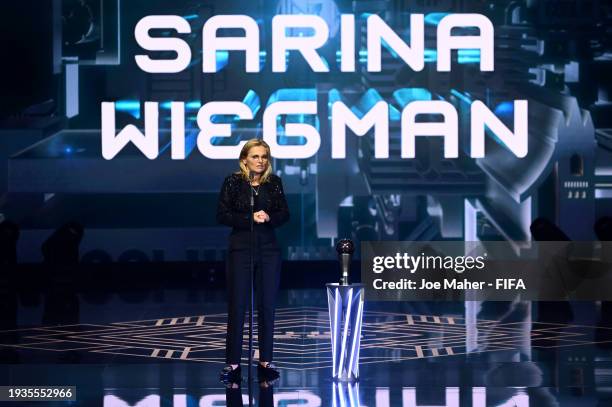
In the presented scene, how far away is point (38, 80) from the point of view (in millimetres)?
11891

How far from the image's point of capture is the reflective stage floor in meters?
5.39

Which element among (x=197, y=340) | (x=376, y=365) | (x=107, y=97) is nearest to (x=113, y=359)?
(x=197, y=340)

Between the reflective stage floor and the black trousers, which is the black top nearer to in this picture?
the black trousers

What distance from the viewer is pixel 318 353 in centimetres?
696

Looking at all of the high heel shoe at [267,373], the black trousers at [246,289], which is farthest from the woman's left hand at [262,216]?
the high heel shoe at [267,373]

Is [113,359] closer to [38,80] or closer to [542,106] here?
[38,80]

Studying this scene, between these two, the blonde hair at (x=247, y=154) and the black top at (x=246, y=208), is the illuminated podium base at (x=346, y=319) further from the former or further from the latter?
the blonde hair at (x=247, y=154)

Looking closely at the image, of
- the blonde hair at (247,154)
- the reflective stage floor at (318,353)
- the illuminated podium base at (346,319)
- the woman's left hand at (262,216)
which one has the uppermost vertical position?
the blonde hair at (247,154)

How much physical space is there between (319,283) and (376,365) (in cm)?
552

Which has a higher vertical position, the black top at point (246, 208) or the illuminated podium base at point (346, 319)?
the black top at point (246, 208)

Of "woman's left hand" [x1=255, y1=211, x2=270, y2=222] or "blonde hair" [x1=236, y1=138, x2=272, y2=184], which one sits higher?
"blonde hair" [x1=236, y1=138, x2=272, y2=184]

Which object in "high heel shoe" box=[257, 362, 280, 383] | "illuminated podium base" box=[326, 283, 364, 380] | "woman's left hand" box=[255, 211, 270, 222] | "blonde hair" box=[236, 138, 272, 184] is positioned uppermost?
"blonde hair" box=[236, 138, 272, 184]

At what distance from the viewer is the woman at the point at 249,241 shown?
568 centimetres

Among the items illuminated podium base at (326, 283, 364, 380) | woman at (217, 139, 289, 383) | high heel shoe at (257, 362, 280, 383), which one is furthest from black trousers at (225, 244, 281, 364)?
illuminated podium base at (326, 283, 364, 380)
